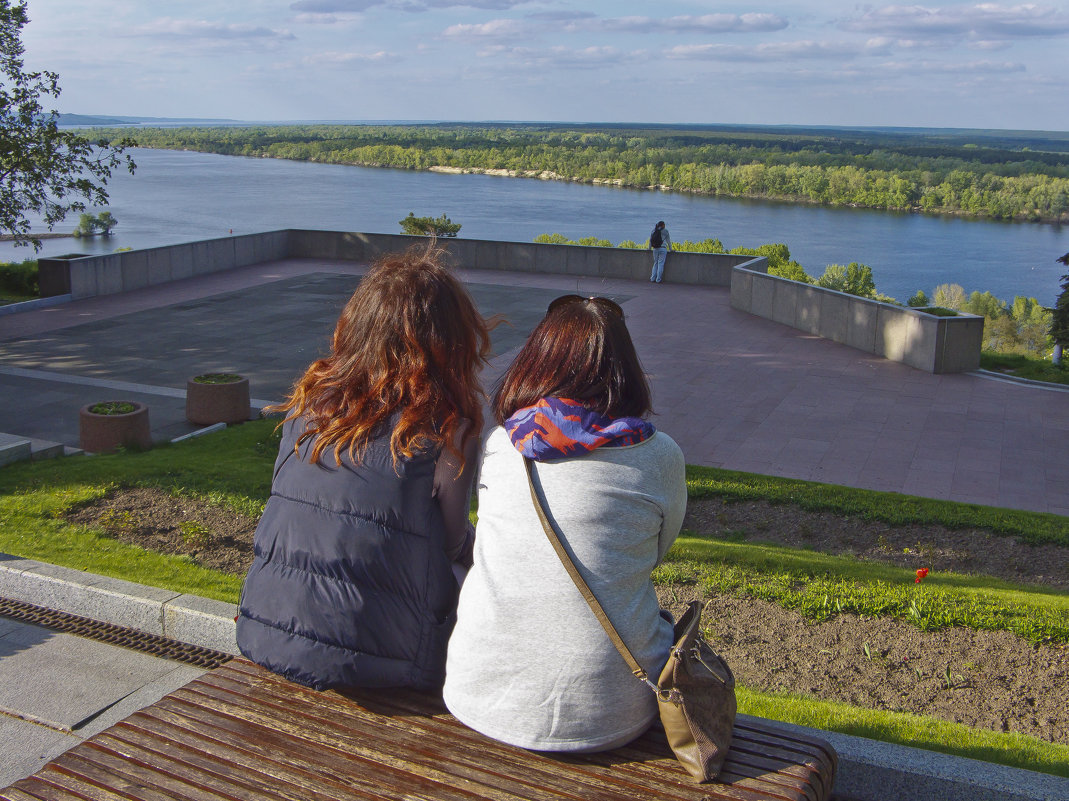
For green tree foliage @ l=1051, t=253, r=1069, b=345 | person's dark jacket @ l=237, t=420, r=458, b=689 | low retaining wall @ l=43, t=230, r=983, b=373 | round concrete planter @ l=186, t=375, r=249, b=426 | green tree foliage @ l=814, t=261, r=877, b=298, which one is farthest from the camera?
green tree foliage @ l=814, t=261, r=877, b=298

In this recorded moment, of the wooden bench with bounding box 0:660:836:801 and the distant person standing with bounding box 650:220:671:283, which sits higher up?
the distant person standing with bounding box 650:220:671:283

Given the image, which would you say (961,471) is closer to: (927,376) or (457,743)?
(927,376)

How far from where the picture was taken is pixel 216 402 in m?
9.04

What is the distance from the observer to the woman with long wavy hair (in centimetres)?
239

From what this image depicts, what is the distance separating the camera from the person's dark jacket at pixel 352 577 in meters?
2.38

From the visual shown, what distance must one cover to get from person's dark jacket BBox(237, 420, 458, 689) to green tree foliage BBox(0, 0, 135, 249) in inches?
674

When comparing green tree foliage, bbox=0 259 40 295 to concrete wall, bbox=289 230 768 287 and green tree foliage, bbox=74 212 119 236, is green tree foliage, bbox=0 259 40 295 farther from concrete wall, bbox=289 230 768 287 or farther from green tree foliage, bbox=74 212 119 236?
green tree foliage, bbox=74 212 119 236

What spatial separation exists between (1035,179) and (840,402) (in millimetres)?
113680

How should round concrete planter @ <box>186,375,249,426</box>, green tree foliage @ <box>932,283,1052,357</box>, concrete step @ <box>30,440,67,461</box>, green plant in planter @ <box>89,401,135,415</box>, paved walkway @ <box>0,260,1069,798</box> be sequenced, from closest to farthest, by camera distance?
paved walkway @ <box>0,260,1069,798</box>
concrete step @ <box>30,440,67,461</box>
green plant in planter @ <box>89,401,135,415</box>
round concrete planter @ <box>186,375,249,426</box>
green tree foliage @ <box>932,283,1052,357</box>

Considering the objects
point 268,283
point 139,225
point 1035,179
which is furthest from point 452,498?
point 1035,179

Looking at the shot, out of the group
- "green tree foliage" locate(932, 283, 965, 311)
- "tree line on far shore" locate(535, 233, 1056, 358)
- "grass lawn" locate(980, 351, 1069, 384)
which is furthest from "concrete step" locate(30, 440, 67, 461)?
"green tree foliage" locate(932, 283, 965, 311)

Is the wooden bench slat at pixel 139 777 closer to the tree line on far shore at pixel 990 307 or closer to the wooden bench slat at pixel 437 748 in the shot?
the wooden bench slat at pixel 437 748

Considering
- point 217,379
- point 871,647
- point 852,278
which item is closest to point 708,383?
point 217,379

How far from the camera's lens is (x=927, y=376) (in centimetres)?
1189
